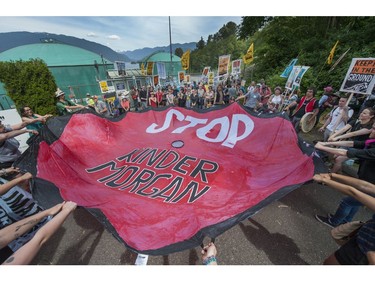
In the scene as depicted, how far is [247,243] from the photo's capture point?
9.98 ft

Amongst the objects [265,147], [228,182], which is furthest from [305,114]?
[228,182]

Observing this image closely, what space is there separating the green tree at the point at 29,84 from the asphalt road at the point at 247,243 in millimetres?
7788

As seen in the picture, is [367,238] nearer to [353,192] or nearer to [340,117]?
[353,192]

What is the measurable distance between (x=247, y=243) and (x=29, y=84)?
11354 millimetres

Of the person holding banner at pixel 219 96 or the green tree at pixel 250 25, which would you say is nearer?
the person holding banner at pixel 219 96

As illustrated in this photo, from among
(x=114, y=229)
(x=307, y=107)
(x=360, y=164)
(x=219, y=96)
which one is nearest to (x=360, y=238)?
(x=360, y=164)

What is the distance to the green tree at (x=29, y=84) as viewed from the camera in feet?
27.0

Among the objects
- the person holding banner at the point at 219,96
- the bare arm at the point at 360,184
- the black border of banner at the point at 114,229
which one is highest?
the bare arm at the point at 360,184

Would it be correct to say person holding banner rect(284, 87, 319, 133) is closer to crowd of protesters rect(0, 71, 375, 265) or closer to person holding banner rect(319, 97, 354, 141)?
crowd of protesters rect(0, 71, 375, 265)

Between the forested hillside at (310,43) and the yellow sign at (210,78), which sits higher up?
the forested hillside at (310,43)

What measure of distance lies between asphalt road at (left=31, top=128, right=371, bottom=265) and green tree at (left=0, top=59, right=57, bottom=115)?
779cm

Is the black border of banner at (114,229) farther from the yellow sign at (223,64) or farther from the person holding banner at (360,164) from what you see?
the yellow sign at (223,64)

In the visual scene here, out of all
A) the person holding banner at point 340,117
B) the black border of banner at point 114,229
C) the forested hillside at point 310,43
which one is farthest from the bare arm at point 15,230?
the forested hillside at point 310,43

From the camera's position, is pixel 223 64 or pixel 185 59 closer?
pixel 223 64
